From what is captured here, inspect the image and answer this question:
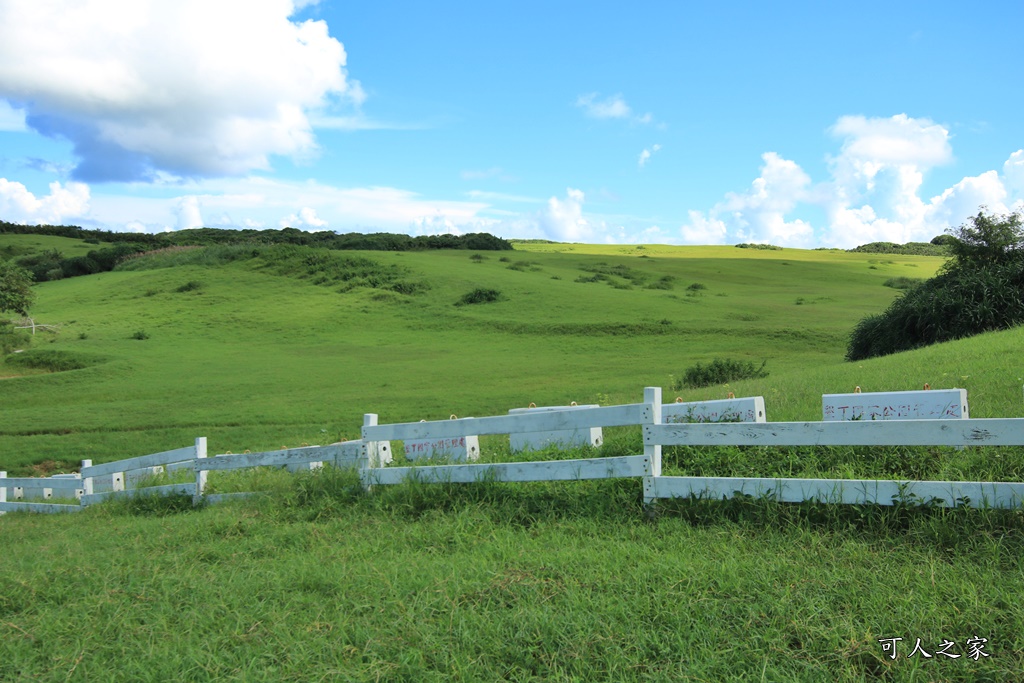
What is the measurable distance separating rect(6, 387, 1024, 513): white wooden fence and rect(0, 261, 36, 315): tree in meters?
48.5

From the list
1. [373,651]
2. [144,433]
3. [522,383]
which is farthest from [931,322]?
[144,433]

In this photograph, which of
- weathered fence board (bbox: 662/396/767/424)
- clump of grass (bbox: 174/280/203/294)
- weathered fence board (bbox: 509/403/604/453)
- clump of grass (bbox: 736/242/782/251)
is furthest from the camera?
clump of grass (bbox: 736/242/782/251)

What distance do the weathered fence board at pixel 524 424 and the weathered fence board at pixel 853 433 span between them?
0.34 m

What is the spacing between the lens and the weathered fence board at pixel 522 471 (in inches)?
286

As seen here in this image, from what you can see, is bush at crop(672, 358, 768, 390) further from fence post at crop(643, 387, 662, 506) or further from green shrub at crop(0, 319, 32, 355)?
green shrub at crop(0, 319, 32, 355)

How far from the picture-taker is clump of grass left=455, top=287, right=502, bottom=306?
62.6 meters

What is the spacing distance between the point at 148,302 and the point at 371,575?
69232 mm

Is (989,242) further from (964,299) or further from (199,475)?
(199,475)

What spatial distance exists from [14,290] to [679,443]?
5659 centimetres

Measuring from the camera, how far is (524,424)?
8328 mm

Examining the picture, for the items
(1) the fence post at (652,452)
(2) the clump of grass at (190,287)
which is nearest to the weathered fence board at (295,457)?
(1) the fence post at (652,452)

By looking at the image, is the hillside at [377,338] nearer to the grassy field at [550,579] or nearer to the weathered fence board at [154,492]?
the grassy field at [550,579]

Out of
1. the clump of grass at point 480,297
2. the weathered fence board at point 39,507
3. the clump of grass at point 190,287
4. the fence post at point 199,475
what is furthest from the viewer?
the clump of grass at point 190,287

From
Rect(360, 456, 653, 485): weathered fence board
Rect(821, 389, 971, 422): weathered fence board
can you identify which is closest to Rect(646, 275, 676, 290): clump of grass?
Rect(821, 389, 971, 422): weathered fence board
